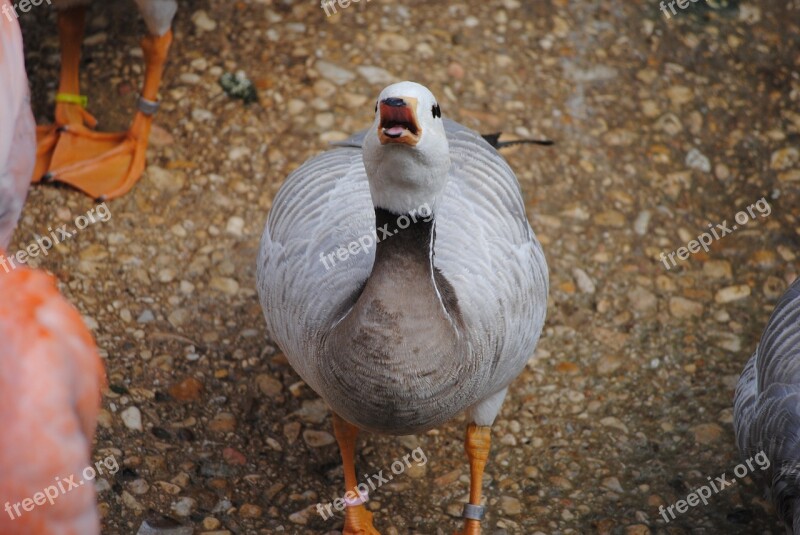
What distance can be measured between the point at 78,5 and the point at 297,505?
2400mm

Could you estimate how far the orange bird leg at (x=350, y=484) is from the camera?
3266 millimetres

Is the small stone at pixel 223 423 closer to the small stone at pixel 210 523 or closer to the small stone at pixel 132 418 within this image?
the small stone at pixel 132 418

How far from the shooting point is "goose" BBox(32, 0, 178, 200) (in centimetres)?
420

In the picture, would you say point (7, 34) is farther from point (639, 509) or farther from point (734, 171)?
point (734, 171)

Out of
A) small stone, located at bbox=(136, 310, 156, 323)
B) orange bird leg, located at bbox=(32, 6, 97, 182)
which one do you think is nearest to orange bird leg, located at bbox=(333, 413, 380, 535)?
small stone, located at bbox=(136, 310, 156, 323)

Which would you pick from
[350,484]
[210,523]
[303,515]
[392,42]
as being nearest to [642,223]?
[392,42]

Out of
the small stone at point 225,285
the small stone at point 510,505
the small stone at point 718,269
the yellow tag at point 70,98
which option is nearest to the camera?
the small stone at point 510,505

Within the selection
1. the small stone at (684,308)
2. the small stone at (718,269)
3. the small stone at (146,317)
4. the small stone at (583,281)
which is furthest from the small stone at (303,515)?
the small stone at (718,269)

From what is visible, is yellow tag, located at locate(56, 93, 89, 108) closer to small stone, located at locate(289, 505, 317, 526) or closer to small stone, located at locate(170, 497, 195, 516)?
small stone, located at locate(170, 497, 195, 516)

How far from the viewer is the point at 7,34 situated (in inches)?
109

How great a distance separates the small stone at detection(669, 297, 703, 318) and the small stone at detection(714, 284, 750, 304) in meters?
0.10

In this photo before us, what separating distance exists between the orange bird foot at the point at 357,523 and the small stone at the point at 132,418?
0.83m

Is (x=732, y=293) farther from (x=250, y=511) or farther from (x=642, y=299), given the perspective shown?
(x=250, y=511)

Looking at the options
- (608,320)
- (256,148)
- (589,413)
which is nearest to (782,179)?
(608,320)
